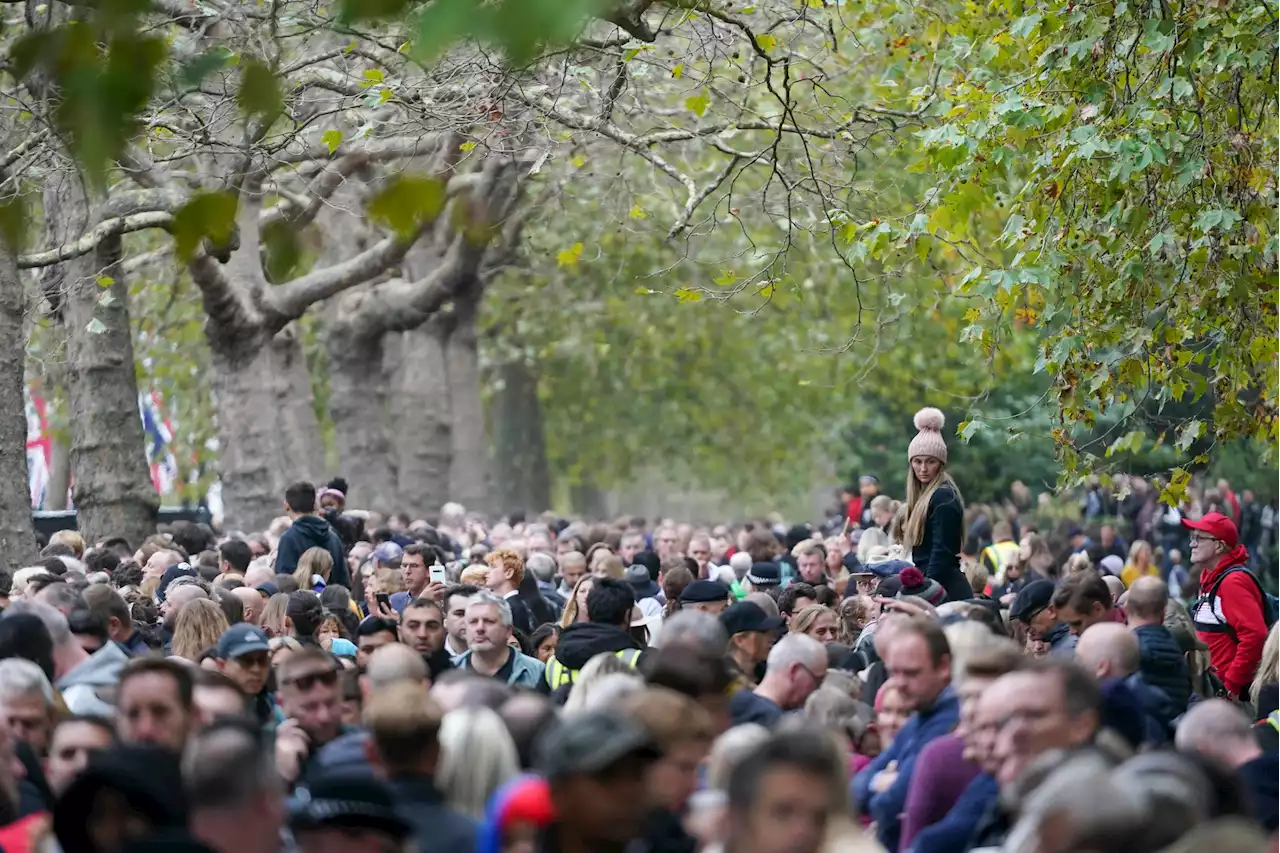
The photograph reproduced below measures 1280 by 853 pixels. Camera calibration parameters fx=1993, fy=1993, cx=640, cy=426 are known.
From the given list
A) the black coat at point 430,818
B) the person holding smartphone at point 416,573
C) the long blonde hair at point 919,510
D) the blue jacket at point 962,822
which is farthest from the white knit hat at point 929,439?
the black coat at point 430,818

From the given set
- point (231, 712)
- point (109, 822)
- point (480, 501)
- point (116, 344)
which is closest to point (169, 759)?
point (109, 822)

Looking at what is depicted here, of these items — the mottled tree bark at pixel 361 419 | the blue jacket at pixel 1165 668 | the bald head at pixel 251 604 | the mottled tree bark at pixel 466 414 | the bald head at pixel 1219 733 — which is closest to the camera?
the bald head at pixel 1219 733

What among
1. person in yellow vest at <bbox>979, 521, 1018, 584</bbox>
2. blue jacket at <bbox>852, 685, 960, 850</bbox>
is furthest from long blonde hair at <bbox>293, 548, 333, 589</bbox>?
person in yellow vest at <bbox>979, 521, 1018, 584</bbox>

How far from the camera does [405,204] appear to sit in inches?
174

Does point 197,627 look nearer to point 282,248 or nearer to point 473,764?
point 473,764

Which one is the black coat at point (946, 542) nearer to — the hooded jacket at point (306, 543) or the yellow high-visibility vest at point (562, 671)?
the yellow high-visibility vest at point (562, 671)

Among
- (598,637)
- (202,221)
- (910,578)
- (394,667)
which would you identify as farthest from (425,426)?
(202,221)

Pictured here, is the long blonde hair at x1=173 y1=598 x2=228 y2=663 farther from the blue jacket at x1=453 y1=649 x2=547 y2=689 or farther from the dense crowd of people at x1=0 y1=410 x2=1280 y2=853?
the blue jacket at x1=453 y1=649 x2=547 y2=689

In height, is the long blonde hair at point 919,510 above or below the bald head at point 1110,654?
above

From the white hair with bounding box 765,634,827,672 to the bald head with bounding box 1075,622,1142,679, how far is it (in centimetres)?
107

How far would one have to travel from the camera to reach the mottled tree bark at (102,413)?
1891 centimetres

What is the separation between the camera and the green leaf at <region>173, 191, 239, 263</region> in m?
4.61

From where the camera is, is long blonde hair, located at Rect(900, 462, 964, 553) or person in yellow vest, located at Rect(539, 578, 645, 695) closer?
person in yellow vest, located at Rect(539, 578, 645, 695)

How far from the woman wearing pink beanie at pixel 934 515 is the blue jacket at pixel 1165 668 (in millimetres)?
2651
